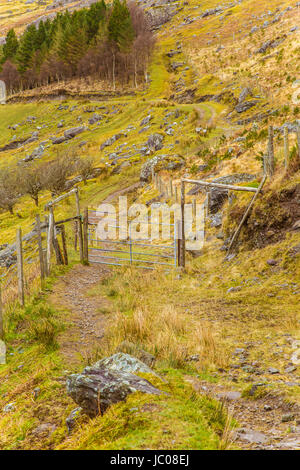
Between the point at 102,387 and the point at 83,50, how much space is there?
87427 mm

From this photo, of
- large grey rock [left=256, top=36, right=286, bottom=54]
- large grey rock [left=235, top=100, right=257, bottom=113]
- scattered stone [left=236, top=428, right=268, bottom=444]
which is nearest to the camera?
scattered stone [left=236, top=428, right=268, bottom=444]

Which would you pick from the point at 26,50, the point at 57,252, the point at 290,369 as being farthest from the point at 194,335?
→ the point at 26,50

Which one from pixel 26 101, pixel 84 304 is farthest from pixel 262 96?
pixel 26 101

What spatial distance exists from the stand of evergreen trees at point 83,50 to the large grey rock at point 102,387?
72963 millimetres

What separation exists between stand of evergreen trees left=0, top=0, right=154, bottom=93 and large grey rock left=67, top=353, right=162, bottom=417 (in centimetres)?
7296

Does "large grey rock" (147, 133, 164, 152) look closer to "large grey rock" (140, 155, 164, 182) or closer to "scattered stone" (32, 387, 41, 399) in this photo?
"large grey rock" (140, 155, 164, 182)

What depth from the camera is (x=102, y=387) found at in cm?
448

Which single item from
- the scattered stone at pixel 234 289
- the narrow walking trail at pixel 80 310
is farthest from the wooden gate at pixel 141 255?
the scattered stone at pixel 234 289

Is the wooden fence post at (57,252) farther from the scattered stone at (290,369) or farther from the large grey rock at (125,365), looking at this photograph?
the scattered stone at (290,369)

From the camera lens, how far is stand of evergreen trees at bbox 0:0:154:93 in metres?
75.1

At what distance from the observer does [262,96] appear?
3994cm

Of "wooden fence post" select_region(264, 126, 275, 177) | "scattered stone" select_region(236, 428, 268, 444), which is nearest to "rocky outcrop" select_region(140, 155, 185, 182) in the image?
"wooden fence post" select_region(264, 126, 275, 177)

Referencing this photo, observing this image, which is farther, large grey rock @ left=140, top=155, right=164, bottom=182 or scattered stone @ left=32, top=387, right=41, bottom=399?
large grey rock @ left=140, top=155, right=164, bottom=182

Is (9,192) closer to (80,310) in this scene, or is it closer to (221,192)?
(221,192)
